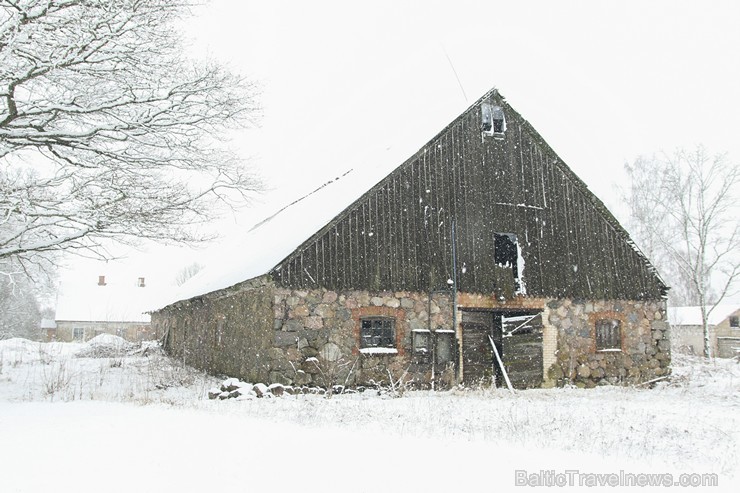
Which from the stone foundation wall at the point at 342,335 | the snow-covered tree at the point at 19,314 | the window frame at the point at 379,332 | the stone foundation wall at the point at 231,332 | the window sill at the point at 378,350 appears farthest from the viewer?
the snow-covered tree at the point at 19,314

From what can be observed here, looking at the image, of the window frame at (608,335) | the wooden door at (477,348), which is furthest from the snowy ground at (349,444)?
the window frame at (608,335)

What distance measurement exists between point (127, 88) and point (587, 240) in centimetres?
1178

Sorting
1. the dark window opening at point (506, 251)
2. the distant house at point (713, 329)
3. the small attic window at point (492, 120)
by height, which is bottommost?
the distant house at point (713, 329)

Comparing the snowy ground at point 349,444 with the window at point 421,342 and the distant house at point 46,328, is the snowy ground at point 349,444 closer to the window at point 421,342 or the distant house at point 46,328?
the window at point 421,342

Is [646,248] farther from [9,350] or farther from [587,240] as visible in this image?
[9,350]

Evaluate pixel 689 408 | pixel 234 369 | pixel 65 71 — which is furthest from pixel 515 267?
pixel 65 71

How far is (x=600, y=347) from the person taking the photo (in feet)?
53.7

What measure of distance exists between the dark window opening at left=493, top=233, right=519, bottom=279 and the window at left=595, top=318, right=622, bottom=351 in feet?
9.30

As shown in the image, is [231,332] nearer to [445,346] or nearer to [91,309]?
[445,346]

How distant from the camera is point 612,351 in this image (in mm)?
16391

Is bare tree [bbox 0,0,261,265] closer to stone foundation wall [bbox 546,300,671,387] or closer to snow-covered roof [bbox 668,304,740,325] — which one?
stone foundation wall [bbox 546,300,671,387]

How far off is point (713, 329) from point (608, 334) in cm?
4363

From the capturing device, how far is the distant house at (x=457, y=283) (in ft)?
44.3

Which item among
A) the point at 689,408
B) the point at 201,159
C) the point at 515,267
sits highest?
the point at 201,159
